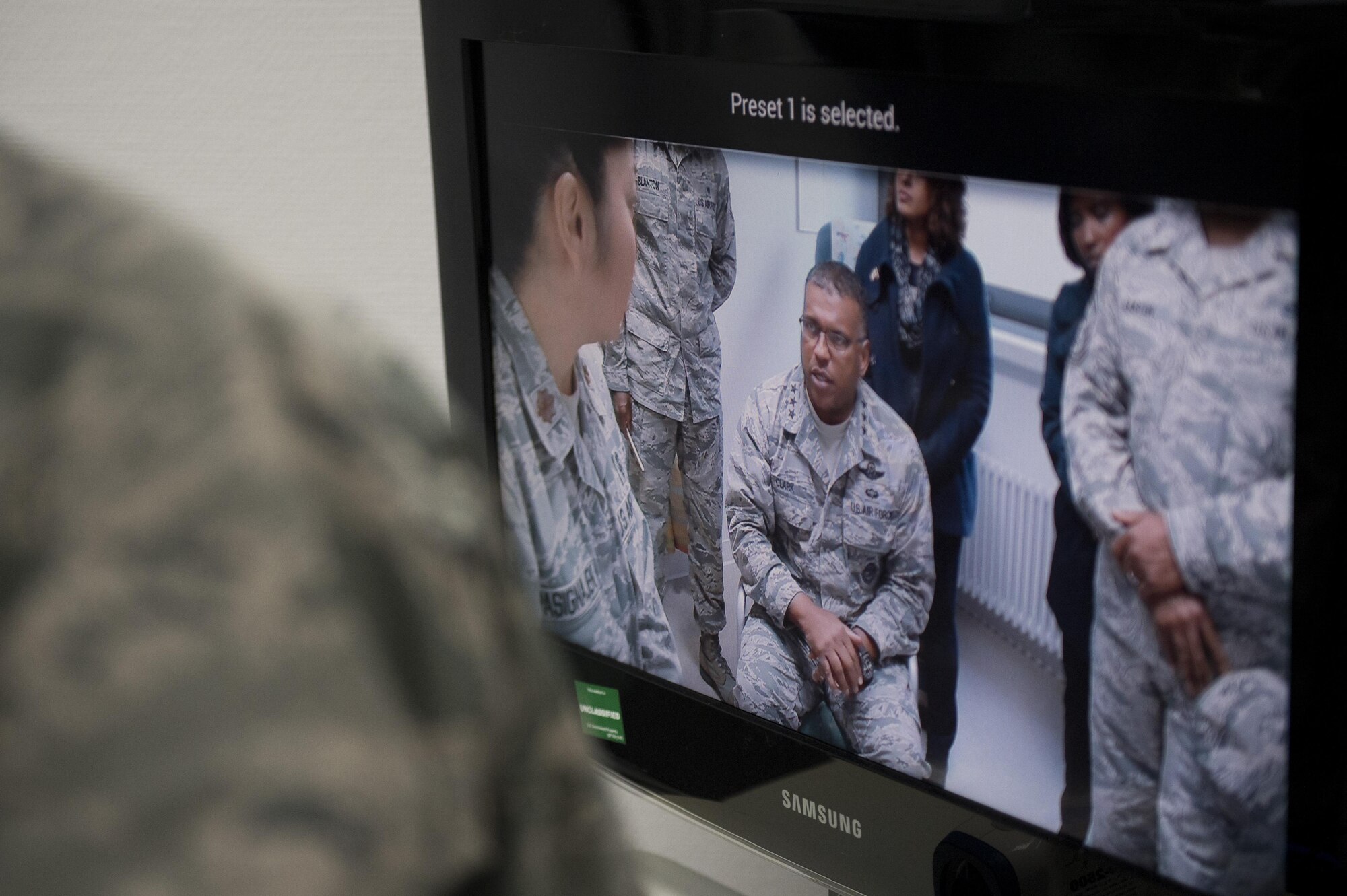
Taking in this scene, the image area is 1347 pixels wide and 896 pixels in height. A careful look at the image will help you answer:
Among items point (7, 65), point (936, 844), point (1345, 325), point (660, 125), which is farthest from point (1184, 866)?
point (7, 65)

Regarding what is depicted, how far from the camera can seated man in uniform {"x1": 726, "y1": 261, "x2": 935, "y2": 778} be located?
700mm

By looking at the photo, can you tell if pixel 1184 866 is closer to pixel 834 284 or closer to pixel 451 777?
pixel 834 284

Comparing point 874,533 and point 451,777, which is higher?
point 451,777

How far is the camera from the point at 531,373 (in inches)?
36.7

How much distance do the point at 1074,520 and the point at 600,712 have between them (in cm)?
45

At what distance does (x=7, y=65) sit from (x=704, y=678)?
1.05 m

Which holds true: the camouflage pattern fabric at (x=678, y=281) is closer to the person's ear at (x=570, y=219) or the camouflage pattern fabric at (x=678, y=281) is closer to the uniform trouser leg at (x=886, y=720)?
the person's ear at (x=570, y=219)

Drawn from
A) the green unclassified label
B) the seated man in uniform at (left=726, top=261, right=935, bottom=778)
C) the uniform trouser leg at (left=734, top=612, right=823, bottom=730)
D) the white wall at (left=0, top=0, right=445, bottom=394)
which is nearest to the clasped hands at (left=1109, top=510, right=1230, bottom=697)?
the seated man in uniform at (left=726, top=261, right=935, bottom=778)

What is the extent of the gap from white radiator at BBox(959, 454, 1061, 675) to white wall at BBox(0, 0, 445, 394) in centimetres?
67

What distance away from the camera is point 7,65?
4.36 ft

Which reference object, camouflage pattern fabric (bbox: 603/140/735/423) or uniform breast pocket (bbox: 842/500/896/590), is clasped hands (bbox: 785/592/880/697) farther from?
camouflage pattern fabric (bbox: 603/140/735/423)

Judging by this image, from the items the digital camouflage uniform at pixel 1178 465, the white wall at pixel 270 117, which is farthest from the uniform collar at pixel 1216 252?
the white wall at pixel 270 117

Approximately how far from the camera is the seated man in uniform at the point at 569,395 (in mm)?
845

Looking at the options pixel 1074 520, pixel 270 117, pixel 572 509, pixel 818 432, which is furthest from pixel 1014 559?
pixel 270 117
